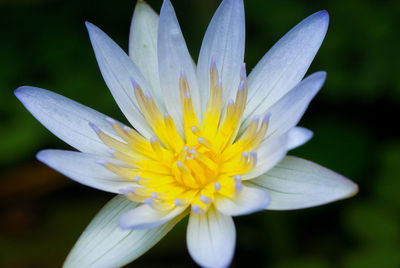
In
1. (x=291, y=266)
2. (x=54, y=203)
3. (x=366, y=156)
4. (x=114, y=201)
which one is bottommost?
(x=291, y=266)

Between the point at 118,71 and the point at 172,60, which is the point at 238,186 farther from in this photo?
the point at 118,71

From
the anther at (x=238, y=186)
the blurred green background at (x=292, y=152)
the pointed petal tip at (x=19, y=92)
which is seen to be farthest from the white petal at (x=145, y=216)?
the blurred green background at (x=292, y=152)

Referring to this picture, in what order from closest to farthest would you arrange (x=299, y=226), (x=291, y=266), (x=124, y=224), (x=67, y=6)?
1. (x=124, y=224)
2. (x=291, y=266)
3. (x=299, y=226)
4. (x=67, y=6)

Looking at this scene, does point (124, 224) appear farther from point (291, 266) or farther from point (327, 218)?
point (327, 218)

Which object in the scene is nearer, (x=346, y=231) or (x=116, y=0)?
(x=346, y=231)

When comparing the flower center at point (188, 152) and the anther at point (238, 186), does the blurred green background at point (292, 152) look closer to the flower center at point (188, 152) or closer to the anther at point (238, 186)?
the flower center at point (188, 152)

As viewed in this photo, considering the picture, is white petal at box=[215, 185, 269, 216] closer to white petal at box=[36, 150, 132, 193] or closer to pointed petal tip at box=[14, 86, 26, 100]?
white petal at box=[36, 150, 132, 193]

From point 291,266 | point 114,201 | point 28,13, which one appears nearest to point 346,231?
point 291,266
